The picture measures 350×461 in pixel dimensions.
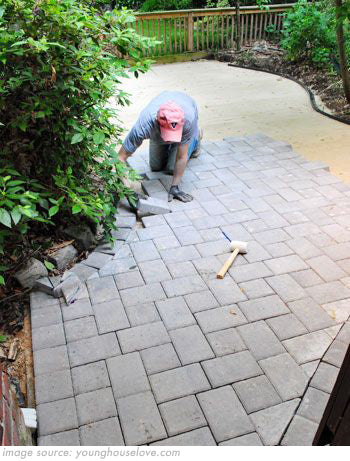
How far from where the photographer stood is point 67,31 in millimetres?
2910

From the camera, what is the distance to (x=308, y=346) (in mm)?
2709

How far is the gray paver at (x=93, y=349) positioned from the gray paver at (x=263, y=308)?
3.17ft

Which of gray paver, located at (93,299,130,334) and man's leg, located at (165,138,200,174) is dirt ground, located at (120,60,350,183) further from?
gray paver, located at (93,299,130,334)

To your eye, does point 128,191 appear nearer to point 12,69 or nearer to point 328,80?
point 12,69

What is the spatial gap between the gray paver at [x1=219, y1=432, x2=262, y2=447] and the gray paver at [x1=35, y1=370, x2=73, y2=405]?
96cm

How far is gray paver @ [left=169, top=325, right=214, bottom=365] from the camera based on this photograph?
2656 mm

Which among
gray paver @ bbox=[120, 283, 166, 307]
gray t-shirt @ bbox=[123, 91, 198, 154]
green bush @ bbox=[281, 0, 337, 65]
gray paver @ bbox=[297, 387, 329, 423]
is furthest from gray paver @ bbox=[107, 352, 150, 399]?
green bush @ bbox=[281, 0, 337, 65]

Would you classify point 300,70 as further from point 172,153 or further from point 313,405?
point 313,405

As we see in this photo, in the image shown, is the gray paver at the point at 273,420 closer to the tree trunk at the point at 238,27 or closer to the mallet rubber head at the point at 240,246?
the mallet rubber head at the point at 240,246

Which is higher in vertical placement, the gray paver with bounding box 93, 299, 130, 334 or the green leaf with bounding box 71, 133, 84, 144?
the green leaf with bounding box 71, 133, 84, 144

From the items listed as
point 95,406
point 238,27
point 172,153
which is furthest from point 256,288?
point 238,27

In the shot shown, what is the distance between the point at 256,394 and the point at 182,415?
45 centimetres

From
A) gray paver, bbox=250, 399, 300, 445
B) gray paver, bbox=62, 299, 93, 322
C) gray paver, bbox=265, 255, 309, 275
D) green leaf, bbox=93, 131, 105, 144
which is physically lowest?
gray paver, bbox=250, 399, 300, 445
